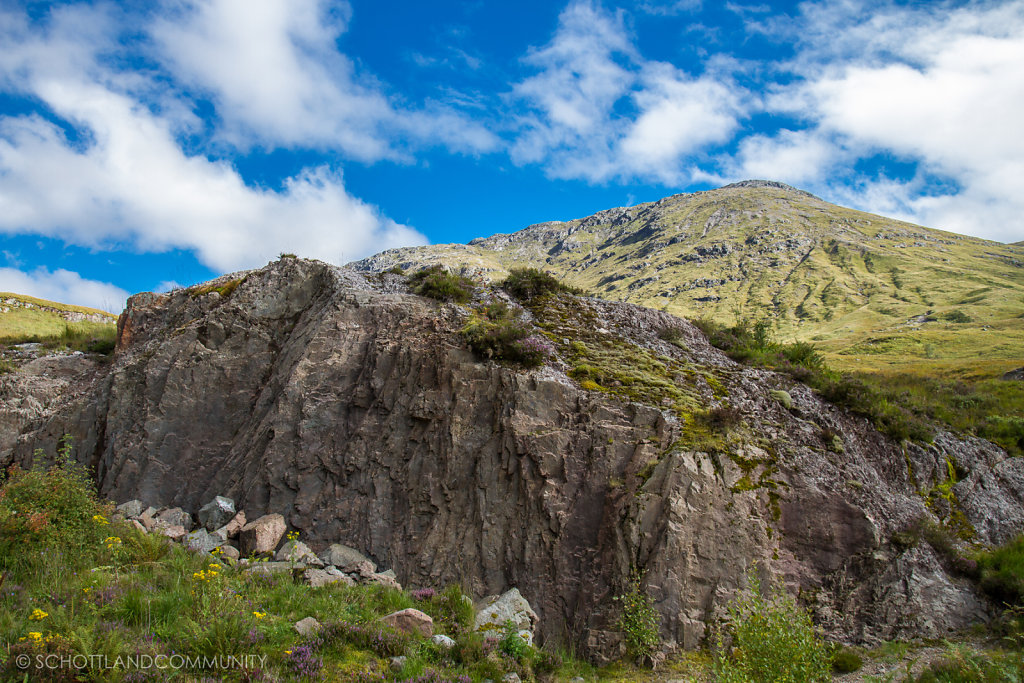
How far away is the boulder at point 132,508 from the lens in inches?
492

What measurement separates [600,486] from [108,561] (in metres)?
9.62

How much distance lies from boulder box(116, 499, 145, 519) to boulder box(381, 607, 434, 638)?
9181 mm

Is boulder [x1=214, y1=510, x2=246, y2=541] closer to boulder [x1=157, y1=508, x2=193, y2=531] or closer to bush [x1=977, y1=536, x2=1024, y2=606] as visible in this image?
boulder [x1=157, y1=508, x2=193, y2=531]

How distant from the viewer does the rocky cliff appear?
9805mm

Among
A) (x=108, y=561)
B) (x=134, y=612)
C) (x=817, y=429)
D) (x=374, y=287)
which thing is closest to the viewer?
(x=134, y=612)

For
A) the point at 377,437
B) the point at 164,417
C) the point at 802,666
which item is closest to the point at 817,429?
the point at 802,666

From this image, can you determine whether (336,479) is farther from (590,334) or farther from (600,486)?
(590,334)

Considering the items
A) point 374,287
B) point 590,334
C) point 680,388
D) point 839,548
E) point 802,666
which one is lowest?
point 802,666

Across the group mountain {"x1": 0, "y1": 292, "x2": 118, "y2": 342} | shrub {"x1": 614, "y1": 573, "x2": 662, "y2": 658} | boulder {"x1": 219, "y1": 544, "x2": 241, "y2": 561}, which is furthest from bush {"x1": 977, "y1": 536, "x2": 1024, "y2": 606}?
mountain {"x1": 0, "y1": 292, "x2": 118, "y2": 342}

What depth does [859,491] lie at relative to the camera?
11.0 metres

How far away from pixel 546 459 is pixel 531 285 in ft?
25.5

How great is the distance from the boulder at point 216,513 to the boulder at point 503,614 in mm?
7172

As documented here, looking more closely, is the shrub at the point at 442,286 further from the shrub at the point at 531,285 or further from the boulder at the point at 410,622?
the boulder at the point at 410,622

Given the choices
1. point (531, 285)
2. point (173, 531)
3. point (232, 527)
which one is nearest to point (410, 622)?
point (232, 527)
